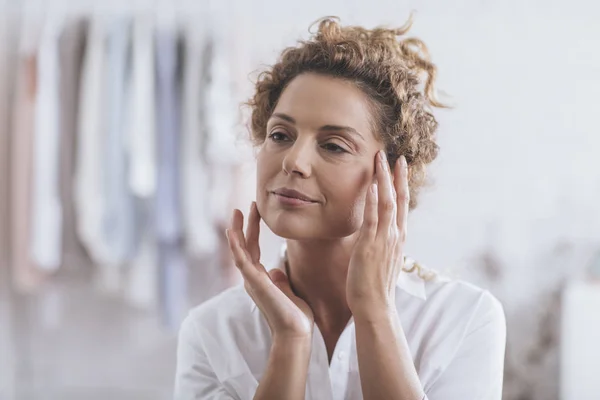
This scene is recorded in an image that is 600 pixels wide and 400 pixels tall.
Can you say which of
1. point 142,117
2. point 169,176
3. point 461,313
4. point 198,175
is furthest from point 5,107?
point 461,313

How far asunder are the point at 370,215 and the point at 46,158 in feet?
5.70

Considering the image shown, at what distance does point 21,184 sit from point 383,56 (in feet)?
5.78

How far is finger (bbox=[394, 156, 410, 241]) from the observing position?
1181mm

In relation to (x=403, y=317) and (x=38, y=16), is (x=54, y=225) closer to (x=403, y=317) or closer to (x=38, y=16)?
(x=38, y=16)

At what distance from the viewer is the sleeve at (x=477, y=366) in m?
1.19

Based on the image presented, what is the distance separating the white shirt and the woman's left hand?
0.14 meters

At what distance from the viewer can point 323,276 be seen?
1.32 meters

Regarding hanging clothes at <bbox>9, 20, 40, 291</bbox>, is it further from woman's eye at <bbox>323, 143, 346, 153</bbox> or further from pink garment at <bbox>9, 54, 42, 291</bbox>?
woman's eye at <bbox>323, 143, 346, 153</bbox>

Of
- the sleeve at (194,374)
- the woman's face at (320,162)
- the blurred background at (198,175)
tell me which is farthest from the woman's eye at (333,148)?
the blurred background at (198,175)

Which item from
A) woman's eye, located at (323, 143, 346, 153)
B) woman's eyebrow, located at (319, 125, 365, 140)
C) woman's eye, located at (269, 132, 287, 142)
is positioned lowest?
woman's eye, located at (323, 143, 346, 153)

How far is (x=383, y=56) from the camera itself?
1.25 metres

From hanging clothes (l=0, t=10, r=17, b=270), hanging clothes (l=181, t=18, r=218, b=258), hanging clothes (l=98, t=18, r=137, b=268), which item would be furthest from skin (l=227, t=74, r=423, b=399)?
hanging clothes (l=0, t=10, r=17, b=270)

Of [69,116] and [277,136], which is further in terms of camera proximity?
[69,116]

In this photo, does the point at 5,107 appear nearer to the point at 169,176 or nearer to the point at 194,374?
the point at 169,176
